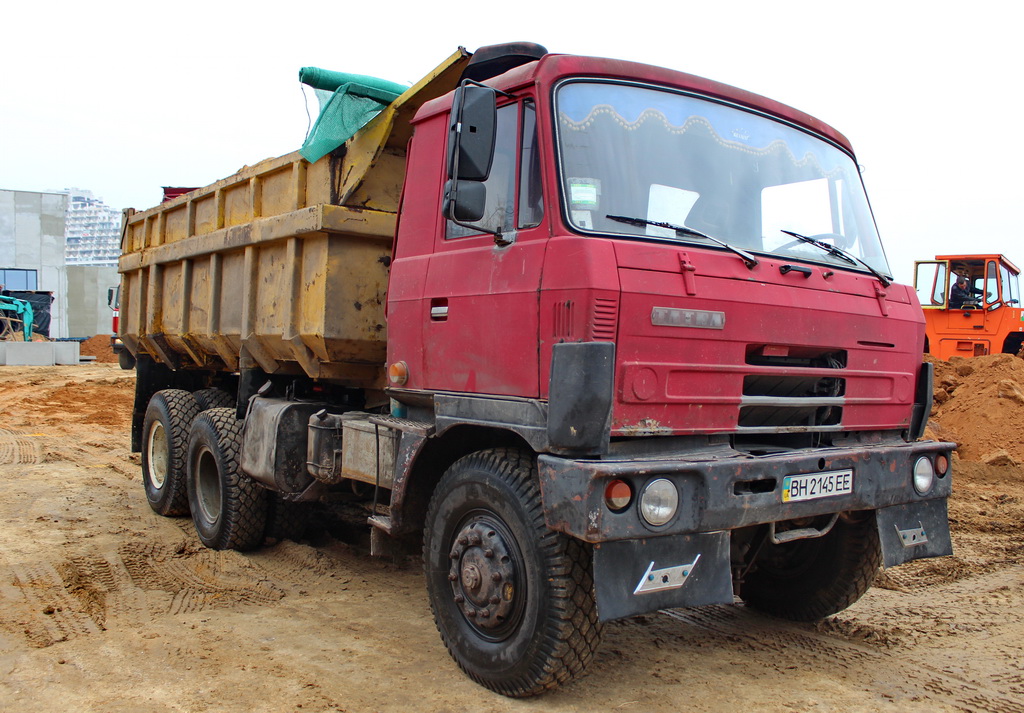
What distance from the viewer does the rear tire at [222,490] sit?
20.2 ft

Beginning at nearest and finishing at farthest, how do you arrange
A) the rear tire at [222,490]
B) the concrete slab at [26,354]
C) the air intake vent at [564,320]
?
1. the air intake vent at [564,320]
2. the rear tire at [222,490]
3. the concrete slab at [26,354]

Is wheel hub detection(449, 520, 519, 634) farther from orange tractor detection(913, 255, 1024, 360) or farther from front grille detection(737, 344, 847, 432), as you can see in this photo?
orange tractor detection(913, 255, 1024, 360)

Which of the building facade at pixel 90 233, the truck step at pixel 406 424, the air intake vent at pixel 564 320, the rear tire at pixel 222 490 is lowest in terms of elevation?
the rear tire at pixel 222 490

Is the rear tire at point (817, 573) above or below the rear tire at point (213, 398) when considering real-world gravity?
below

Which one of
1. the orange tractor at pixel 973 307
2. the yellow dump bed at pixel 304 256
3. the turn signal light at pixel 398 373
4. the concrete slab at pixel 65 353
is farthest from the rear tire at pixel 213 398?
the concrete slab at pixel 65 353

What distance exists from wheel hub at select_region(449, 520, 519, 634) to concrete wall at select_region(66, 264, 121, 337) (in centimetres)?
4609

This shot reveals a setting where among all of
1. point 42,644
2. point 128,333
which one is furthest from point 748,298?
point 128,333

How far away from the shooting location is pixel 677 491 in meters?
3.29

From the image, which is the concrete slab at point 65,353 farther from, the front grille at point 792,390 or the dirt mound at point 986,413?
the front grille at point 792,390

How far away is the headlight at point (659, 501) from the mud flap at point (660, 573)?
13cm

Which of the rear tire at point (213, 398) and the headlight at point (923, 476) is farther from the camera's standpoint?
the rear tire at point (213, 398)

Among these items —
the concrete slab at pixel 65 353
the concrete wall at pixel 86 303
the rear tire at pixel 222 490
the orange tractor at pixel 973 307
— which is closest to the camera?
the rear tire at pixel 222 490

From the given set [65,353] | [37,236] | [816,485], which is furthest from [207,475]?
[37,236]

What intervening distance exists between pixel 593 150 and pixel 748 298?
2.96 feet
